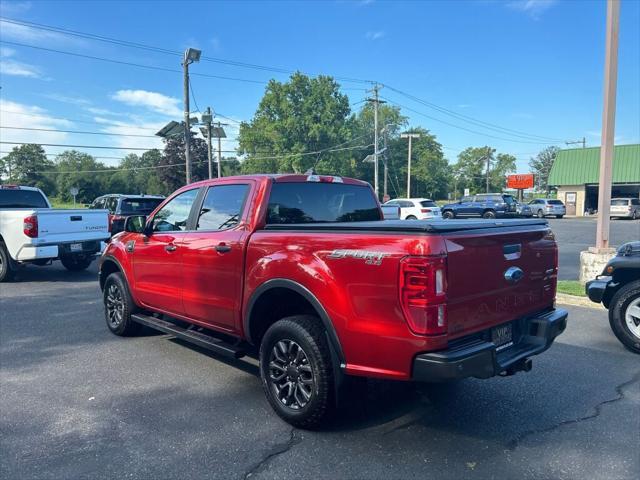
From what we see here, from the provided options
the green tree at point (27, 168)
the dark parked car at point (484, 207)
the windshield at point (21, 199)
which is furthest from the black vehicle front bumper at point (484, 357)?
the green tree at point (27, 168)

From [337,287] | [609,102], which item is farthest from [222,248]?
[609,102]

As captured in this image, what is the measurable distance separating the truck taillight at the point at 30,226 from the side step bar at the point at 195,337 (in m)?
5.05

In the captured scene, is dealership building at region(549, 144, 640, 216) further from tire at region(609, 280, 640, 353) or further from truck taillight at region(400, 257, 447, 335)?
truck taillight at region(400, 257, 447, 335)

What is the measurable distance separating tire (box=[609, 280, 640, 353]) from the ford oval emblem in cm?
258

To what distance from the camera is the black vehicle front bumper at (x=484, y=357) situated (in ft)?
8.99

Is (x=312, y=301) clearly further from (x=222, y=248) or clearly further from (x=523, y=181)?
(x=523, y=181)

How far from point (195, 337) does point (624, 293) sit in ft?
15.1

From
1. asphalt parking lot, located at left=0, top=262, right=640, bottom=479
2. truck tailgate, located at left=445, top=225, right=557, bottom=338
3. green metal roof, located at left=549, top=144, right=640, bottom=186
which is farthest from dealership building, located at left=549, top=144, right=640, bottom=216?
truck tailgate, located at left=445, top=225, right=557, bottom=338

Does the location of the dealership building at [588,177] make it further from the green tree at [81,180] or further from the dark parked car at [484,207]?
the green tree at [81,180]

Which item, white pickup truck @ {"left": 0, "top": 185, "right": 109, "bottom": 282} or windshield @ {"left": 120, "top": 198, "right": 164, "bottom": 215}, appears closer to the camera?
white pickup truck @ {"left": 0, "top": 185, "right": 109, "bottom": 282}

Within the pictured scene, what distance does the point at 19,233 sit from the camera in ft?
30.2

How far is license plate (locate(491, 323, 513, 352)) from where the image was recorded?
327 cm

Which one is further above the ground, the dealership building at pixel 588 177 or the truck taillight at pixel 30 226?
the dealership building at pixel 588 177

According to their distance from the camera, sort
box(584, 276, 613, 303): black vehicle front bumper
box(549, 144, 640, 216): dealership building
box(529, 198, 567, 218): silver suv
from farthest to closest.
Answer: box(549, 144, 640, 216): dealership building < box(529, 198, 567, 218): silver suv < box(584, 276, 613, 303): black vehicle front bumper
